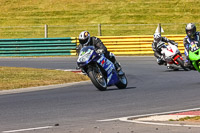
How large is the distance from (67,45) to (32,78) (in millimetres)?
13569

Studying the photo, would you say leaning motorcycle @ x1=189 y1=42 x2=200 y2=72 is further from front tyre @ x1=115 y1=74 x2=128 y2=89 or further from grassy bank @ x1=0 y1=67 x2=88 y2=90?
grassy bank @ x1=0 y1=67 x2=88 y2=90

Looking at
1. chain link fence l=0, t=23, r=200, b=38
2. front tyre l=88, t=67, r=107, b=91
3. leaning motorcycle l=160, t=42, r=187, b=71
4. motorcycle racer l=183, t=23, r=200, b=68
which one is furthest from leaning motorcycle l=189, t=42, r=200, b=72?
chain link fence l=0, t=23, r=200, b=38

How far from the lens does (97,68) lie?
1491 centimetres

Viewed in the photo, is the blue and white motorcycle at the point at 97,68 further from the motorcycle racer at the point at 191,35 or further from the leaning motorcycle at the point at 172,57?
the leaning motorcycle at the point at 172,57

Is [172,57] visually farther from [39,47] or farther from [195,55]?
[39,47]

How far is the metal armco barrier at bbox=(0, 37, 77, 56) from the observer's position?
3250cm

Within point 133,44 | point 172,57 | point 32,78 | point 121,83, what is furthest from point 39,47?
point 121,83

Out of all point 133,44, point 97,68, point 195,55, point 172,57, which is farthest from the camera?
point 133,44

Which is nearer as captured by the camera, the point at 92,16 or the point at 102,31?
the point at 102,31

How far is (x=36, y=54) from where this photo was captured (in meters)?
33.0

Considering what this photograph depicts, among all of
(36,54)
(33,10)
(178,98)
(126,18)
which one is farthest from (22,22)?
(178,98)

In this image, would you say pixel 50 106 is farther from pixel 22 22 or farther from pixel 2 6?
pixel 2 6

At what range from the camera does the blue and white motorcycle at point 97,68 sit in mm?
14680

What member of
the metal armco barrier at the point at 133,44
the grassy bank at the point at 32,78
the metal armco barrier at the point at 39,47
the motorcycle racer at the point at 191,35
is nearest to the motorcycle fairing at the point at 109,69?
the motorcycle racer at the point at 191,35
